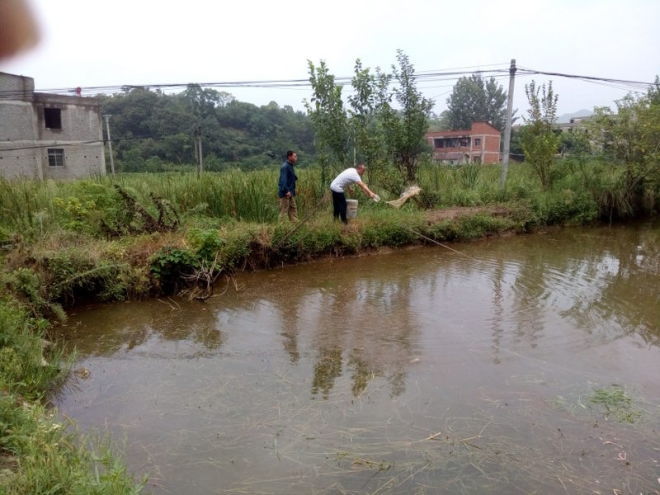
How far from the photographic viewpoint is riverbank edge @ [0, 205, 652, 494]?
2.74m

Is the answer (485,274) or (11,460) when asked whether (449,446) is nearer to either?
(11,460)

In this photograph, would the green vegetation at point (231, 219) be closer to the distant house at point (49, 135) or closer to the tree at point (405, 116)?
the tree at point (405, 116)

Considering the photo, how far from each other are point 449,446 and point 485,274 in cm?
504

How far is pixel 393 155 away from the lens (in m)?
12.4

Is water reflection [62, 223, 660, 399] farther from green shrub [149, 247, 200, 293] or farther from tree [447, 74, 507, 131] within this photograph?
tree [447, 74, 507, 131]

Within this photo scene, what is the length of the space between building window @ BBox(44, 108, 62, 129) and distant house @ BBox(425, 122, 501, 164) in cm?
2863

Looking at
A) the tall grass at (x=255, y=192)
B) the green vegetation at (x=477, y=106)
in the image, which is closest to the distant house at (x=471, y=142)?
the green vegetation at (x=477, y=106)

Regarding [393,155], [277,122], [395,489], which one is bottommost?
[395,489]

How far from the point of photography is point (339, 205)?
930 centimetres

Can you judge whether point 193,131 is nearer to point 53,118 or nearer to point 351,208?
point 53,118

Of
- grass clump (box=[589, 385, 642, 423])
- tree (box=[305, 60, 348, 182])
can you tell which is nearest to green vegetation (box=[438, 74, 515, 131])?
tree (box=[305, 60, 348, 182])

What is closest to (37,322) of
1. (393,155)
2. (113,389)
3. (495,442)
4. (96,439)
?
(113,389)

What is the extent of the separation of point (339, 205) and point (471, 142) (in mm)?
37681

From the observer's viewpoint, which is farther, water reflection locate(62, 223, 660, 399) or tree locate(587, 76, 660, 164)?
tree locate(587, 76, 660, 164)
